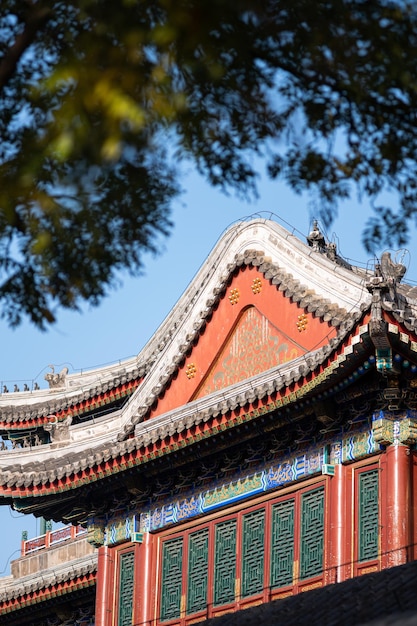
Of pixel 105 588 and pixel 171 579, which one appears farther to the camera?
pixel 105 588

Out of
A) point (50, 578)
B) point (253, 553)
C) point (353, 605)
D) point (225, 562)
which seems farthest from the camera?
point (50, 578)

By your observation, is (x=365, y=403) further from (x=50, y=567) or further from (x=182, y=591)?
(x=50, y=567)

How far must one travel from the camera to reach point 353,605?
15914 millimetres

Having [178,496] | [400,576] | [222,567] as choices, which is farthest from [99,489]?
[400,576]

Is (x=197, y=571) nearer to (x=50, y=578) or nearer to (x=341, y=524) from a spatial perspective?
(x=341, y=524)

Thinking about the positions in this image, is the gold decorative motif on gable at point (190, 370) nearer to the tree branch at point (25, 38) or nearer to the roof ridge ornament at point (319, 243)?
the roof ridge ornament at point (319, 243)

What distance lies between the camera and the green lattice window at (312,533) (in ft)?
68.5

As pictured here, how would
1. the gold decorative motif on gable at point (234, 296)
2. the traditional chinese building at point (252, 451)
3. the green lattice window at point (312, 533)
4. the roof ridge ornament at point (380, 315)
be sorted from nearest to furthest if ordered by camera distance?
the roof ridge ornament at point (380, 315), the traditional chinese building at point (252, 451), the green lattice window at point (312, 533), the gold decorative motif on gable at point (234, 296)

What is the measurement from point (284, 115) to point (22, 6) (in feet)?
6.19

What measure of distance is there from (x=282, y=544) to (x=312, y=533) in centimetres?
68

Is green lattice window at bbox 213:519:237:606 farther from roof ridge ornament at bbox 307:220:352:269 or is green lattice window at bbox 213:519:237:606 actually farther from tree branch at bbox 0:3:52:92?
tree branch at bbox 0:3:52:92

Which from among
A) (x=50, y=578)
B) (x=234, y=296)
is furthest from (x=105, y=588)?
(x=234, y=296)

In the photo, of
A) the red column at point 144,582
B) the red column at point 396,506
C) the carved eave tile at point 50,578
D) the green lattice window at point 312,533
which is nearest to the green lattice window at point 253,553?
the green lattice window at point 312,533

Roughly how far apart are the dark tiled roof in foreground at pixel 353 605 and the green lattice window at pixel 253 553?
2.84 meters
